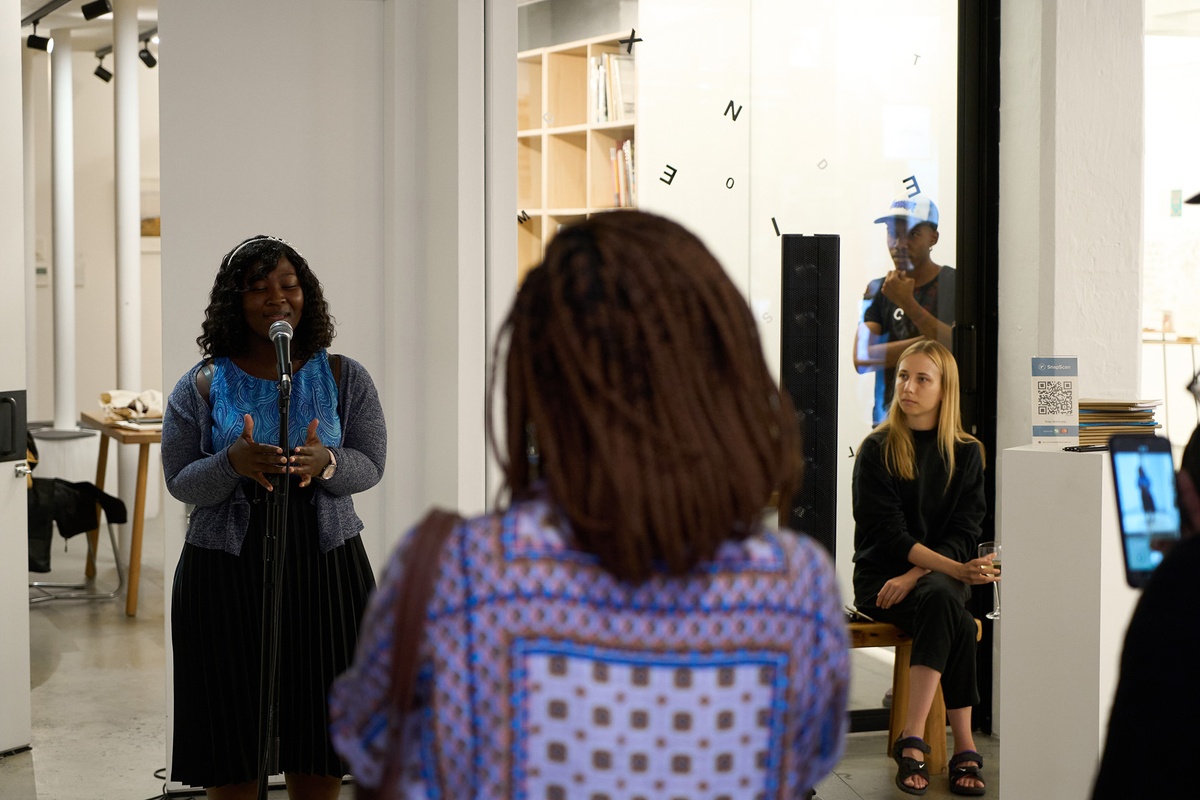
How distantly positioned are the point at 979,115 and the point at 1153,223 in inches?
70.4

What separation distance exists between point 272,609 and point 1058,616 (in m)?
1.73

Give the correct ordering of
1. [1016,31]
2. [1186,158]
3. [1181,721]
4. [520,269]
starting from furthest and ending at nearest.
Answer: [1186,158] → [1016,31] → [520,269] → [1181,721]

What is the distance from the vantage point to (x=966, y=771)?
3.73m

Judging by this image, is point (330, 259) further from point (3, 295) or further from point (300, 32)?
point (3, 295)

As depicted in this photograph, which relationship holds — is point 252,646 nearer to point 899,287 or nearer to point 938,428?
point 938,428

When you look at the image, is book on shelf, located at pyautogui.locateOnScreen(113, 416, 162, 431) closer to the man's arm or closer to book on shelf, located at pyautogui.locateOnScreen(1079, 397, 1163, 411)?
the man's arm

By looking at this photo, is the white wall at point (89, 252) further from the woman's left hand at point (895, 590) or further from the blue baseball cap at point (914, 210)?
the woman's left hand at point (895, 590)

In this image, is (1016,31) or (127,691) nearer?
(1016,31)

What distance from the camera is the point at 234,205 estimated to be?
361cm

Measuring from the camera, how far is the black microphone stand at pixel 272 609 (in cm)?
243

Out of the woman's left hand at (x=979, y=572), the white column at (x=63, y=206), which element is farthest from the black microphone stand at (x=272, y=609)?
the white column at (x=63, y=206)

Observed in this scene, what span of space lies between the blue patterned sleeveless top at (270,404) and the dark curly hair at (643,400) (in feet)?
5.78

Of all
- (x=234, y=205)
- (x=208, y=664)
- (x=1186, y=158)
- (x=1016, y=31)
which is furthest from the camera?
(x=1186, y=158)

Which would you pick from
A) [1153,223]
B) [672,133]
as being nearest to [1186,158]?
[1153,223]
